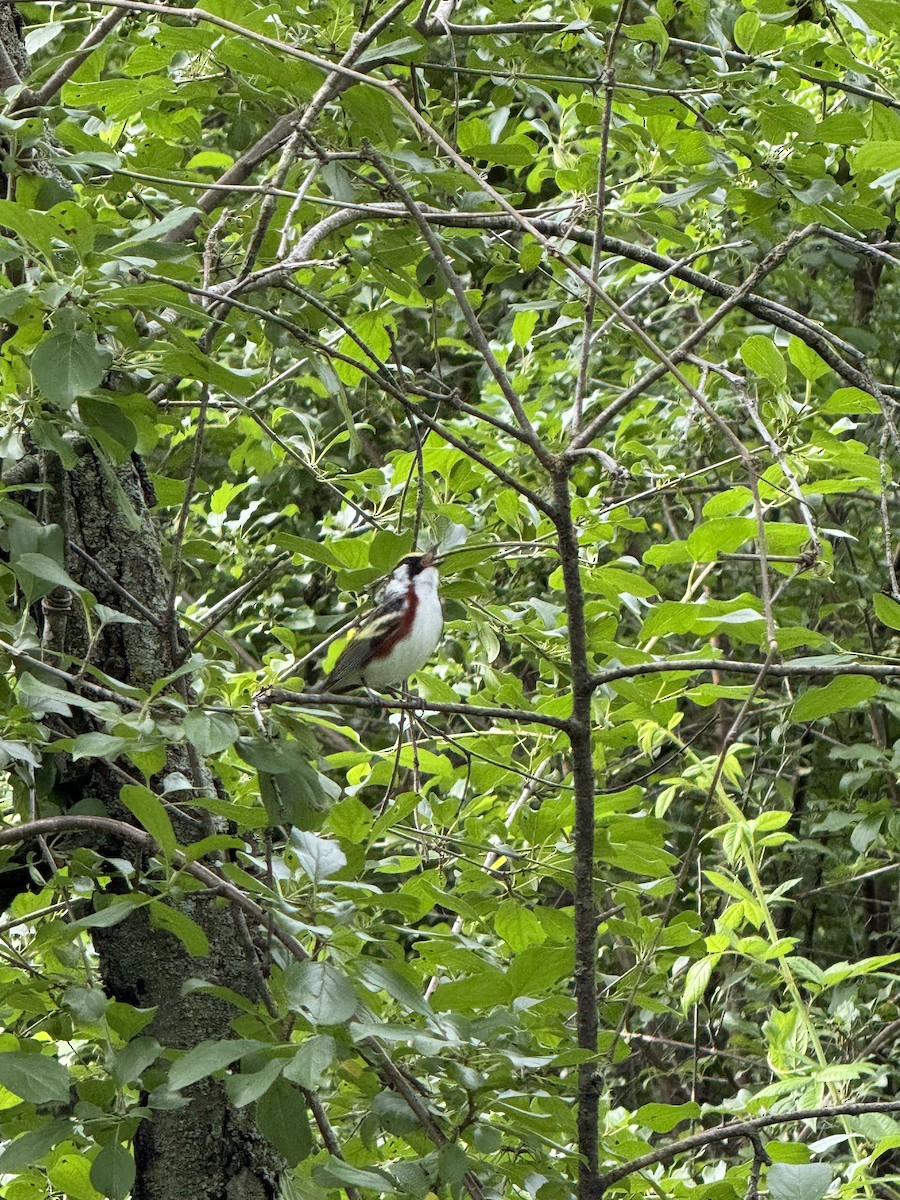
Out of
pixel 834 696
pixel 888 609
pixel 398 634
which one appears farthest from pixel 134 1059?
pixel 398 634

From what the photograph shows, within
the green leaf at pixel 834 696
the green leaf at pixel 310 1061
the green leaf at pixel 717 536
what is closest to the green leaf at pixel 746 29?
the green leaf at pixel 717 536

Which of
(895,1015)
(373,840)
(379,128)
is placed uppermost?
(379,128)

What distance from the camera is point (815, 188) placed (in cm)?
205

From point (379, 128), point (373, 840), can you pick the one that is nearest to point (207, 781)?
point (373, 840)

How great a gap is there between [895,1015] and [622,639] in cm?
159

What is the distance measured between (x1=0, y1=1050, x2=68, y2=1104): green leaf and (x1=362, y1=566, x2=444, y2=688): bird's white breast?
163cm

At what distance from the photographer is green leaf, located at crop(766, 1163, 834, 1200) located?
56.7 inches

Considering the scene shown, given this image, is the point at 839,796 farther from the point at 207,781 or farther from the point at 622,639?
the point at 207,781

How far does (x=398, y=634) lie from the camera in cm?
329

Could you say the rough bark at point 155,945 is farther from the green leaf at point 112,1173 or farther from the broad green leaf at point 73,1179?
the green leaf at point 112,1173

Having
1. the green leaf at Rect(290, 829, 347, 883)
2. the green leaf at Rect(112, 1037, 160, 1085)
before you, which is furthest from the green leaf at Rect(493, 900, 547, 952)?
the green leaf at Rect(112, 1037, 160, 1085)

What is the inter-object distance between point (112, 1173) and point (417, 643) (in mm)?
1742

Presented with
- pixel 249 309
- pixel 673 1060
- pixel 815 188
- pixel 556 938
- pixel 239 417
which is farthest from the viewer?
pixel 673 1060

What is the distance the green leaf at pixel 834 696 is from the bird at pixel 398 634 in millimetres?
1437
